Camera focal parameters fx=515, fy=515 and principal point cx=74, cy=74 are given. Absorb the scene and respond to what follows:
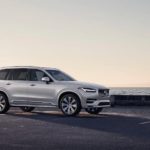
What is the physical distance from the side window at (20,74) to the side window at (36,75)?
0.77ft

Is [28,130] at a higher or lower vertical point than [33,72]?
lower

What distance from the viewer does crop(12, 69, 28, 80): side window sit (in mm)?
18875

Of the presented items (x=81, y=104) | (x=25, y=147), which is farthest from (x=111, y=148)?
(x=81, y=104)

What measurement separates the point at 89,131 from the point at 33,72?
724 centimetres

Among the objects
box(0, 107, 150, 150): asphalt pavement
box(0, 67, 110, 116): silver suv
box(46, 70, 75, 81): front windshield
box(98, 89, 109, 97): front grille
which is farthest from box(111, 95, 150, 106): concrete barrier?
box(0, 107, 150, 150): asphalt pavement


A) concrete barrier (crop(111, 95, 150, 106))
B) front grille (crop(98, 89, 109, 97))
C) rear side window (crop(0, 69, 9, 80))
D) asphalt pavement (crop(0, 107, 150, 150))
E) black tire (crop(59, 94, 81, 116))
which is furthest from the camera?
concrete barrier (crop(111, 95, 150, 106))

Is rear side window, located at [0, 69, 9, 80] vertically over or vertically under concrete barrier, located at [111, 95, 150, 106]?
over

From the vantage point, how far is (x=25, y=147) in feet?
29.8

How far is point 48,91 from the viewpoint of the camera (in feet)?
58.9

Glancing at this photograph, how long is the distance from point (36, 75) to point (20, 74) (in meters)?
0.69

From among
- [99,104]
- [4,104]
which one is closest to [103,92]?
[99,104]

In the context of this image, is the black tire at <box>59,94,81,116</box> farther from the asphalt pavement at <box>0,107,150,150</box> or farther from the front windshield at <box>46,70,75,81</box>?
the asphalt pavement at <box>0,107,150,150</box>

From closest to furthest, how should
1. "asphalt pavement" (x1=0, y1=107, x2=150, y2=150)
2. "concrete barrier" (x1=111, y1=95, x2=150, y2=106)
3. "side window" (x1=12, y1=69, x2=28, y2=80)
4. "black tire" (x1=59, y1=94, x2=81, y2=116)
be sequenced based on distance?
"asphalt pavement" (x1=0, y1=107, x2=150, y2=150) → "black tire" (x1=59, y1=94, x2=81, y2=116) → "side window" (x1=12, y1=69, x2=28, y2=80) → "concrete barrier" (x1=111, y1=95, x2=150, y2=106)

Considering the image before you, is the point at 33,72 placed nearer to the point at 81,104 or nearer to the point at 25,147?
the point at 81,104
